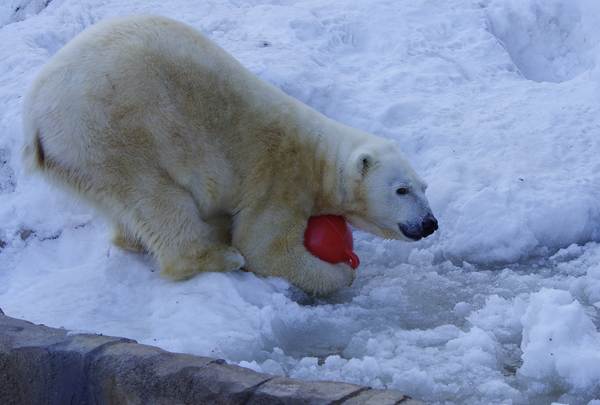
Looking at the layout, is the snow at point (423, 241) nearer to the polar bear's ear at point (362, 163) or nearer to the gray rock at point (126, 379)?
the gray rock at point (126, 379)

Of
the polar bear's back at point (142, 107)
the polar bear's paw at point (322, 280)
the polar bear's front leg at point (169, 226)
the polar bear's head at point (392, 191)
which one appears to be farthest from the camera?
the polar bear's head at point (392, 191)

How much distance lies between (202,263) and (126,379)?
51.4 inches

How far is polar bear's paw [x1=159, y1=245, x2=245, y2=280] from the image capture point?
11.0 ft

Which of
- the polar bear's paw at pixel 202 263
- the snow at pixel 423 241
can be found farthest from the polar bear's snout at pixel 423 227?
the polar bear's paw at pixel 202 263

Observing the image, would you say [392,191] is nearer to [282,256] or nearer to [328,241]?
[328,241]

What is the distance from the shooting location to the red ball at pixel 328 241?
12.3 feet

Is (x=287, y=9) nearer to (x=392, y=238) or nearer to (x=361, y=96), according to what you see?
(x=361, y=96)

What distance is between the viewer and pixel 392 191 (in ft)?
12.0

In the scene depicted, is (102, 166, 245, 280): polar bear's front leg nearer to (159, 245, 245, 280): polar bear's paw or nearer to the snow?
(159, 245, 245, 280): polar bear's paw

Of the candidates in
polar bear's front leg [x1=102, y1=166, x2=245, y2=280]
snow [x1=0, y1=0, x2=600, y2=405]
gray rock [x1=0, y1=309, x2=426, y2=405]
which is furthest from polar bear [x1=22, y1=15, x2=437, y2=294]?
gray rock [x1=0, y1=309, x2=426, y2=405]

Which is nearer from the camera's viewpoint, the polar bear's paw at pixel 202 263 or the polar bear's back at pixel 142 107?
the polar bear's back at pixel 142 107

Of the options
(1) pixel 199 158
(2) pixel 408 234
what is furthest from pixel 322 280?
(1) pixel 199 158

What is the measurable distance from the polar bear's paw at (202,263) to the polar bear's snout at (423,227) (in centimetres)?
107

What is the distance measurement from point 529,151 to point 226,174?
2547 millimetres
